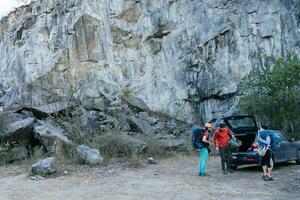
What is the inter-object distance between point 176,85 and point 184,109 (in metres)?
1.57

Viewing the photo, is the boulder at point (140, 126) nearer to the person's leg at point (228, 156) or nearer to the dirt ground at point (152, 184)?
the dirt ground at point (152, 184)

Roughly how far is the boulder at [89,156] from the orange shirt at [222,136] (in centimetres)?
450

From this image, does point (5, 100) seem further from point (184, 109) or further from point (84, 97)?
point (184, 109)

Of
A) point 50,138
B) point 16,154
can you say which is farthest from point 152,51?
point 16,154

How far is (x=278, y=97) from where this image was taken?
21.6m

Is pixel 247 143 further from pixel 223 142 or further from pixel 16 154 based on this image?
pixel 16 154

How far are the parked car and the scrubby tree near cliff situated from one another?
5967 millimetres

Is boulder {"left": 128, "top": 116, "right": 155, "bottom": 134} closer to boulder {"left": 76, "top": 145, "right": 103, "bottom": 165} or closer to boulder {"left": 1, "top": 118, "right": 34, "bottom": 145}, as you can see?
boulder {"left": 1, "top": 118, "right": 34, "bottom": 145}

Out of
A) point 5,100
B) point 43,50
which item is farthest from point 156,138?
point 43,50

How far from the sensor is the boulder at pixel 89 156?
16766 mm

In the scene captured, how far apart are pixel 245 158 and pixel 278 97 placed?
25.4ft

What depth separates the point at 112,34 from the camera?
2947cm

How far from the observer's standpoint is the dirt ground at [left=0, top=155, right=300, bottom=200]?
11398 mm

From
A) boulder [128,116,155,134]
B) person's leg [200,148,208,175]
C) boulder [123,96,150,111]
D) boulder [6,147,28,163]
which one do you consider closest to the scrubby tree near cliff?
boulder [128,116,155,134]
